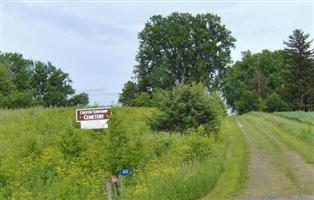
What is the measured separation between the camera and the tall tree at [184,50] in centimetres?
8656

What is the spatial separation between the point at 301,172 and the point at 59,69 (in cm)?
8399

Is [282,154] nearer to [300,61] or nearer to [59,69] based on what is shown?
[300,61]

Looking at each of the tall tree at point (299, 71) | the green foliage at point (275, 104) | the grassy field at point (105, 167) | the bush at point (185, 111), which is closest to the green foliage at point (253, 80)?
the green foliage at point (275, 104)

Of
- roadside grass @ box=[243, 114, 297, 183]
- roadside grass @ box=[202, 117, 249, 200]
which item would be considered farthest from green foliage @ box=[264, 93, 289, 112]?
roadside grass @ box=[202, 117, 249, 200]

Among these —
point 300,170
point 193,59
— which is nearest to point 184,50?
point 193,59

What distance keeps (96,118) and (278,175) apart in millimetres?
7349

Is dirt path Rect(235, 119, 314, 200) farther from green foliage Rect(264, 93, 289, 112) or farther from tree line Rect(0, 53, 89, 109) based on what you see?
tree line Rect(0, 53, 89, 109)

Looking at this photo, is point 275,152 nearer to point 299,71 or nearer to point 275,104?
point 299,71

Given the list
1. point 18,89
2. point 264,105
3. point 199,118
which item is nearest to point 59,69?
point 18,89

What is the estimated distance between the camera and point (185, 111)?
95.9ft

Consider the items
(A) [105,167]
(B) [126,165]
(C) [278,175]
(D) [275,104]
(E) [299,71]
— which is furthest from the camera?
(D) [275,104]

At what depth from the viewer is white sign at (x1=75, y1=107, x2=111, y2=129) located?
15047 millimetres

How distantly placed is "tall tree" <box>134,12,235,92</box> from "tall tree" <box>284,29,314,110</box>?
1255 centimetres

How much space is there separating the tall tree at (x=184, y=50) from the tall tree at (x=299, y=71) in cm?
1255
